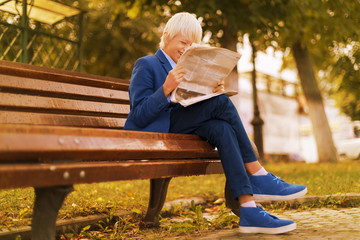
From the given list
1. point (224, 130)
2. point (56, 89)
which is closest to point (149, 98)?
point (224, 130)

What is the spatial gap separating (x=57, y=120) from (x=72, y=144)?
3.42 ft

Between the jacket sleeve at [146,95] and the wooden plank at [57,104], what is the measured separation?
473mm

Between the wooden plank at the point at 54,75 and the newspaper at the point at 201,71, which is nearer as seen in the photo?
the newspaper at the point at 201,71

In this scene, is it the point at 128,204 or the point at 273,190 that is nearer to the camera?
the point at 273,190

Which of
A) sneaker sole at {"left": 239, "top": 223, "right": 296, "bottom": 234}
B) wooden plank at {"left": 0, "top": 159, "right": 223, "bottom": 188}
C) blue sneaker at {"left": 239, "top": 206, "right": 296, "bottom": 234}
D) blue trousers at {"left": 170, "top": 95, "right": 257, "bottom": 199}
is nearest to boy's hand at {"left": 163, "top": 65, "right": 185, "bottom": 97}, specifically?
blue trousers at {"left": 170, "top": 95, "right": 257, "bottom": 199}

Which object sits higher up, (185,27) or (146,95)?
(185,27)

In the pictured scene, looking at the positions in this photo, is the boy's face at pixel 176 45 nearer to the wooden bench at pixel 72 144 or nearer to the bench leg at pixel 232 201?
the wooden bench at pixel 72 144

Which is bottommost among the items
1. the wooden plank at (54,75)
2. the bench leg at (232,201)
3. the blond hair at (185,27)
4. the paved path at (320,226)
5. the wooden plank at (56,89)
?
the paved path at (320,226)

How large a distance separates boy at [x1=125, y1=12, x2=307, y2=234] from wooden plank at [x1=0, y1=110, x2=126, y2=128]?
1.31ft

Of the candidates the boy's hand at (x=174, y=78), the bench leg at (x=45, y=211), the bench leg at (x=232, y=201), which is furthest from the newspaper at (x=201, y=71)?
the bench leg at (x=45, y=211)

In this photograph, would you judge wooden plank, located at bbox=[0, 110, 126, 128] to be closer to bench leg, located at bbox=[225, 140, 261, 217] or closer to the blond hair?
the blond hair

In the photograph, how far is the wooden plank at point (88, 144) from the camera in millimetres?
1723

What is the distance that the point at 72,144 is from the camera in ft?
6.31

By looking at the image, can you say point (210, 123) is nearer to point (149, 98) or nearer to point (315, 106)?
point (149, 98)
